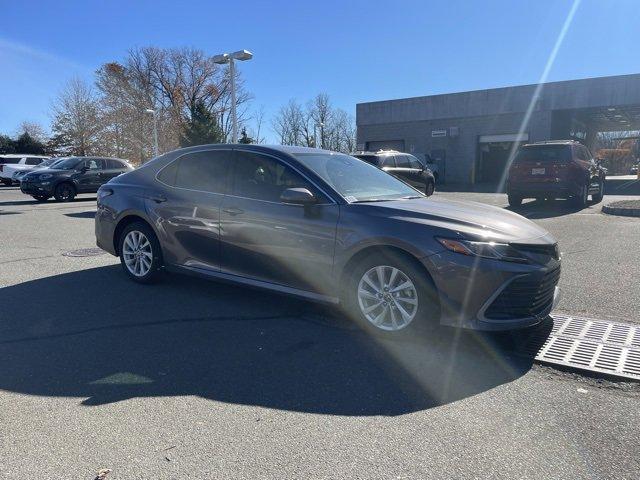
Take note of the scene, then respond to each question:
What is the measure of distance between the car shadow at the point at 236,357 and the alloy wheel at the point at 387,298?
175 mm

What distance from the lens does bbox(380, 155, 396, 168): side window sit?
14.5m

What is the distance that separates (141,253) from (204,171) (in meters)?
1.30

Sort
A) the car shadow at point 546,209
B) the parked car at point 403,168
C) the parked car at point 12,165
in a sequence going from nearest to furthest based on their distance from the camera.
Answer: the car shadow at point 546,209
the parked car at point 403,168
the parked car at point 12,165

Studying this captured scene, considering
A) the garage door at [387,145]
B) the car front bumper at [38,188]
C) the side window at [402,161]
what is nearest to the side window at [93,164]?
the car front bumper at [38,188]

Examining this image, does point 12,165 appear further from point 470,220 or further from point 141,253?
point 470,220

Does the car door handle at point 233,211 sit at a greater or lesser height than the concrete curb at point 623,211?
greater

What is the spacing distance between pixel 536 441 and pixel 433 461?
618 millimetres

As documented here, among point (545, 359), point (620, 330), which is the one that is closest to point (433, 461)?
point (545, 359)

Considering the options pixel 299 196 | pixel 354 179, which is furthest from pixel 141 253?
pixel 354 179

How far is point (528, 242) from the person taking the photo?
382cm

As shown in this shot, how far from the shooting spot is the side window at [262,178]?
4.67 m

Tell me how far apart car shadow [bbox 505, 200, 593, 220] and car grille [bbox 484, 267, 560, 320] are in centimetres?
883

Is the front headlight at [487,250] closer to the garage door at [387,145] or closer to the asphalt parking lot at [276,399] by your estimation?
the asphalt parking lot at [276,399]

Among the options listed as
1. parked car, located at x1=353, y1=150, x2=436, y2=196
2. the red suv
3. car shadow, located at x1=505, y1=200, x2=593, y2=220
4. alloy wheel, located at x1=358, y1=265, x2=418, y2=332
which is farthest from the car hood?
the red suv
